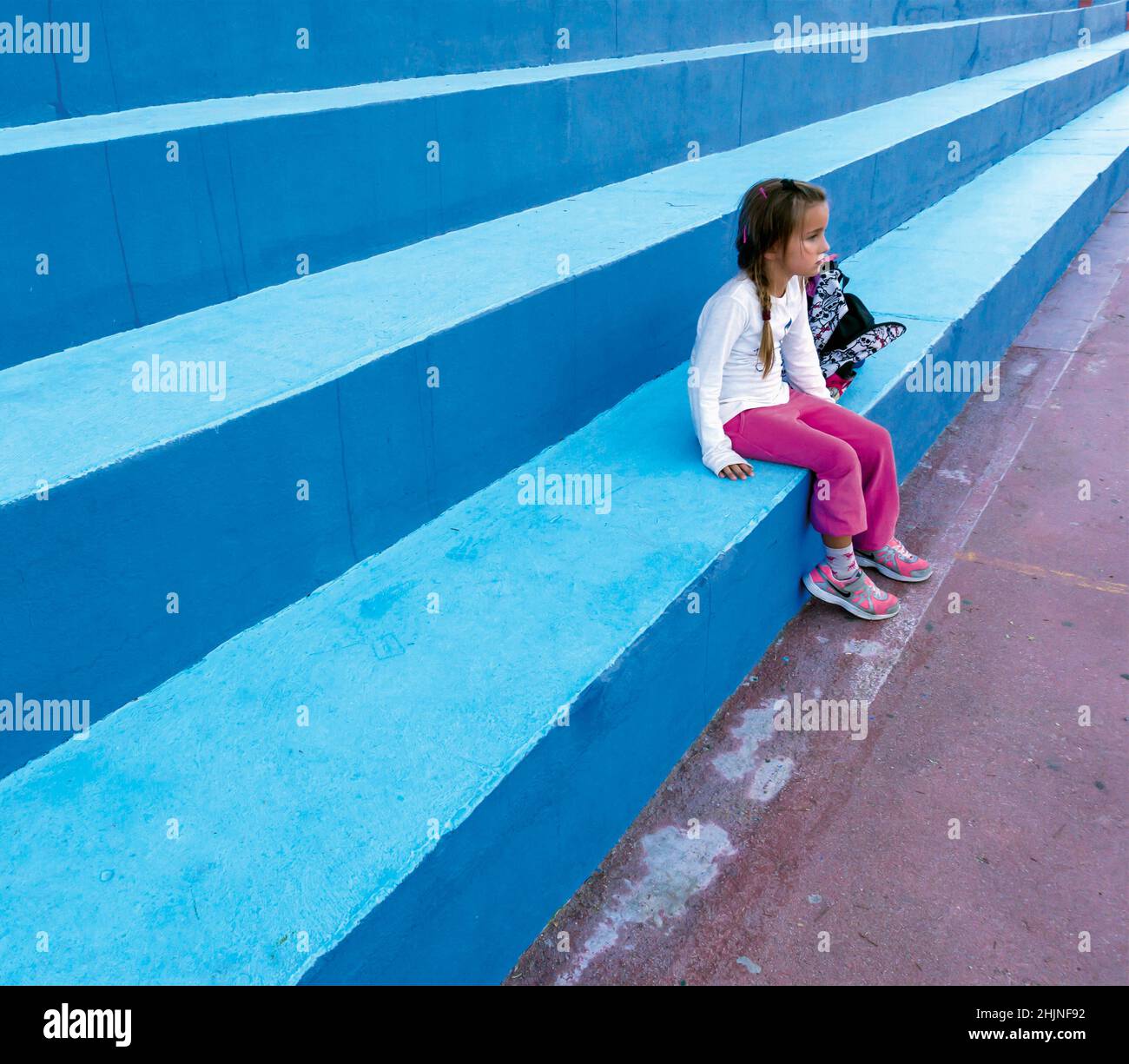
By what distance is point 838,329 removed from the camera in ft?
10.4

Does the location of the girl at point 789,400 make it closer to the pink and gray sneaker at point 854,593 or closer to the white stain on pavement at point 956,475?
the pink and gray sneaker at point 854,593

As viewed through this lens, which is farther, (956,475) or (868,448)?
(956,475)

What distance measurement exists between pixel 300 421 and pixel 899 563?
1.90 m

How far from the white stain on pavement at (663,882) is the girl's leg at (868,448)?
105cm

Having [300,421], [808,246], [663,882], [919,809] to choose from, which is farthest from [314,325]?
[919,809]

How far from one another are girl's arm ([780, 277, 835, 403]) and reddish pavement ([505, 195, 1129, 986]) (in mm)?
647

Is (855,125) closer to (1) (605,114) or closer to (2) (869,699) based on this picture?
(1) (605,114)

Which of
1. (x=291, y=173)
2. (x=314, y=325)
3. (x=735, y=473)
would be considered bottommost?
(x=735, y=473)

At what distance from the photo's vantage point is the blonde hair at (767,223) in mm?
2572

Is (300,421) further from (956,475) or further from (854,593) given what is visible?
(956,475)

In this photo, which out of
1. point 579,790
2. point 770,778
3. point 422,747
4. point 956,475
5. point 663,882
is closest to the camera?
point 422,747


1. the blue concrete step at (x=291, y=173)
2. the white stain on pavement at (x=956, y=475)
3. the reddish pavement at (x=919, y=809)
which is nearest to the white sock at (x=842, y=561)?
the reddish pavement at (x=919, y=809)

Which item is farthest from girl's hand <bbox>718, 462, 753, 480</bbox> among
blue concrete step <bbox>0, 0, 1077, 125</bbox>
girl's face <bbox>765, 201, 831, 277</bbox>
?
blue concrete step <bbox>0, 0, 1077, 125</bbox>

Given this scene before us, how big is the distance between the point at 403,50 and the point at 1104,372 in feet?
11.4
